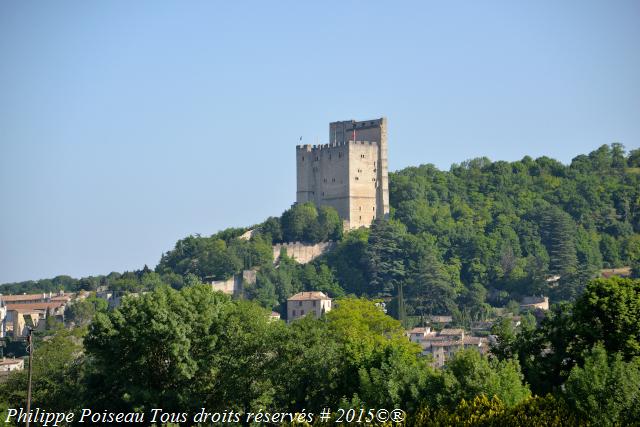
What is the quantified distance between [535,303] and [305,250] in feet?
62.5

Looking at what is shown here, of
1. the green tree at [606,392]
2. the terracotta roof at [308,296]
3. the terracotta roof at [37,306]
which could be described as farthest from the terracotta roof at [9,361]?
the green tree at [606,392]

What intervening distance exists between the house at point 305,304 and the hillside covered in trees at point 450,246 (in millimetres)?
1710

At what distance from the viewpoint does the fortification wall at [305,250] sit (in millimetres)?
113875

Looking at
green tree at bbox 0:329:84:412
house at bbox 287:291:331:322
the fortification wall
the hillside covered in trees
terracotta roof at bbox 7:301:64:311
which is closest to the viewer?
green tree at bbox 0:329:84:412

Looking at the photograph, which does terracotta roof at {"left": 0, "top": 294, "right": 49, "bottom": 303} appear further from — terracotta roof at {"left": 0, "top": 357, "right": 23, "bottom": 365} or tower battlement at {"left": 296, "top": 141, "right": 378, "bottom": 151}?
terracotta roof at {"left": 0, "top": 357, "right": 23, "bottom": 365}

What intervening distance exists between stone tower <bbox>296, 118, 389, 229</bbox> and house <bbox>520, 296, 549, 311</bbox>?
13.6m

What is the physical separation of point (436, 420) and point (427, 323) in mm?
72775

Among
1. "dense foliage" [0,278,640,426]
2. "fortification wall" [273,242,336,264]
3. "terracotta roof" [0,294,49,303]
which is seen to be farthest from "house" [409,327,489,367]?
"dense foliage" [0,278,640,426]

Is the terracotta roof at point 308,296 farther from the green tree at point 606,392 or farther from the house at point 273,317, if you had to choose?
the green tree at point 606,392

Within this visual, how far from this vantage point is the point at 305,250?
114438 millimetres

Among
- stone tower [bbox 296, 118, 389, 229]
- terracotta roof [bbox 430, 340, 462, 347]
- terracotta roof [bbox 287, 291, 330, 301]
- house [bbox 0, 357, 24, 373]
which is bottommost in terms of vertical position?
house [bbox 0, 357, 24, 373]

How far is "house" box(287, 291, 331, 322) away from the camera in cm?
10306

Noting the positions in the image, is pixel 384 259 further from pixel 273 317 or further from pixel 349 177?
pixel 273 317

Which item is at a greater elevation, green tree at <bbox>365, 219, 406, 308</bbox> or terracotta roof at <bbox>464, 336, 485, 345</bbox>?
green tree at <bbox>365, 219, 406, 308</bbox>
